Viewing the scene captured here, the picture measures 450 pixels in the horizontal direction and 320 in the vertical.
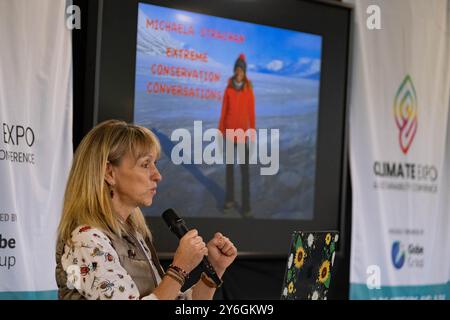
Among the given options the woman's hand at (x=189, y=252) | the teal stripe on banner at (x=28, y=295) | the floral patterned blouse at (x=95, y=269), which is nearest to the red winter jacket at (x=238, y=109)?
the teal stripe on banner at (x=28, y=295)

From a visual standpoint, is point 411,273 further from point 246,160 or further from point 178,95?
point 178,95

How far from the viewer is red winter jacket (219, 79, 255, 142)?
13.6 ft

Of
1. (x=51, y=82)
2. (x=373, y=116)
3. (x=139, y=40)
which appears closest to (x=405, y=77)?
(x=373, y=116)

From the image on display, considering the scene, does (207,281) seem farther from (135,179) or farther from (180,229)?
(135,179)

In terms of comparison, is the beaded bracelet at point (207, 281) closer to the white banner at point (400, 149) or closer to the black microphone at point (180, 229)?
the black microphone at point (180, 229)

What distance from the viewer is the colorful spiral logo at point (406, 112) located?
5078 millimetres

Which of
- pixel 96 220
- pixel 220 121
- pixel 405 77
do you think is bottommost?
pixel 96 220

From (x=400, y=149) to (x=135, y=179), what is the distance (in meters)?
3.19

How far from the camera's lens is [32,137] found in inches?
135

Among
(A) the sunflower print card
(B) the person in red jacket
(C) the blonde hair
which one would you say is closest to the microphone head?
(C) the blonde hair

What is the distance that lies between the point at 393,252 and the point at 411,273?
11.3 inches

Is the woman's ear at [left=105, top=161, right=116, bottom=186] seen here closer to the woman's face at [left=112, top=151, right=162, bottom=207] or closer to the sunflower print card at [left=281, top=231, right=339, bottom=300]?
the woman's face at [left=112, top=151, right=162, bottom=207]

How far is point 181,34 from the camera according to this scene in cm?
398
